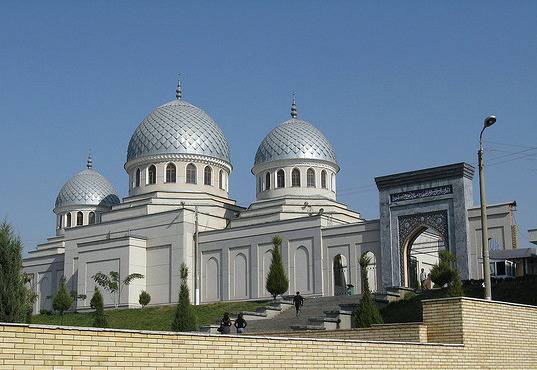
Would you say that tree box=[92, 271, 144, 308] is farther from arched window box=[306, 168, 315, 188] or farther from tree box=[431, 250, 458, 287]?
Result: tree box=[431, 250, 458, 287]

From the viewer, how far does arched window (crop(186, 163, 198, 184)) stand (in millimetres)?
40438

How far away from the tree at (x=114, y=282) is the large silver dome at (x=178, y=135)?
7022mm

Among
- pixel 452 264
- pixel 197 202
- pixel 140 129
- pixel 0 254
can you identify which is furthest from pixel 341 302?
pixel 140 129

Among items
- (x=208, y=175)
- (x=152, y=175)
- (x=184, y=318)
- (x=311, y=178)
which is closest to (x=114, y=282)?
(x=152, y=175)

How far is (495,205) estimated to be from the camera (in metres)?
30.2

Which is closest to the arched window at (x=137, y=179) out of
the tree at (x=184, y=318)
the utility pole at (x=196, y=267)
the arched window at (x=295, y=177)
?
the utility pole at (x=196, y=267)

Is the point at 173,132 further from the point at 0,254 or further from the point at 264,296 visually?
the point at 0,254

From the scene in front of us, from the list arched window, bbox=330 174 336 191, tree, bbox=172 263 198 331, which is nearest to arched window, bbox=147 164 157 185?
arched window, bbox=330 174 336 191

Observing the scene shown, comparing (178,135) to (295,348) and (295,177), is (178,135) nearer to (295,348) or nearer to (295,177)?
(295,177)

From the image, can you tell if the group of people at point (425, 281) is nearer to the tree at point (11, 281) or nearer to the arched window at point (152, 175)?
the arched window at point (152, 175)

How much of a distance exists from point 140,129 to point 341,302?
18.6 m

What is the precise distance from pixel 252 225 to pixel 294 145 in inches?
240

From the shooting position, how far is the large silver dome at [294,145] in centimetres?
4069

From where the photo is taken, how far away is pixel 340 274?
116 feet
